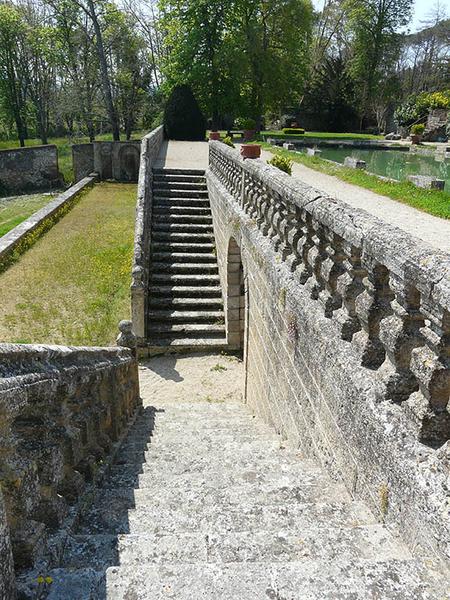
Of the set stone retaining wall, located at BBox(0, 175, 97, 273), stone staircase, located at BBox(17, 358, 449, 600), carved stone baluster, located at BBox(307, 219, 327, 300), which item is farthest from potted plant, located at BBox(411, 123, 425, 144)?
stone staircase, located at BBox(17, 358, 449, 600)

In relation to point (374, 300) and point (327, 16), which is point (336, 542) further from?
point (327, 16)

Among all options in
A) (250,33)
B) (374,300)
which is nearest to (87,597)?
(374,300)

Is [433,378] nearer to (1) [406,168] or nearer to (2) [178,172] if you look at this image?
(2) [178,172]

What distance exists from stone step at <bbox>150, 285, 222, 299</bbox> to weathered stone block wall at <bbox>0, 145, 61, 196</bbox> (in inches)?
829

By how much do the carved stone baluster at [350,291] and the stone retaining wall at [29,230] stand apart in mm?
12327

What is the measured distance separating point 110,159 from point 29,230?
1133 centimetres

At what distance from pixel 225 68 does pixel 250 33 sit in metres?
3.18

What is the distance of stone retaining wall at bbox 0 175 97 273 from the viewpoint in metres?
14.1

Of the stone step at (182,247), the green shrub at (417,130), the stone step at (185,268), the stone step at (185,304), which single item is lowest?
the stone step at (185,304)

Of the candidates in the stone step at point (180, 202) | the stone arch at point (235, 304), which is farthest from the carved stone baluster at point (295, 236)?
the stone step at point (180, 202)

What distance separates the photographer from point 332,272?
3.49 m

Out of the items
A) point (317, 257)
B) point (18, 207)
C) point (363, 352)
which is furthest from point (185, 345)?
point (18, 207)

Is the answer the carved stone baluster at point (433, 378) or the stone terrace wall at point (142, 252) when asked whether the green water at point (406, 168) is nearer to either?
the stone terrace wall at point (142, 252)

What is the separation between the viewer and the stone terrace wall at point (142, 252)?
1028 cm
